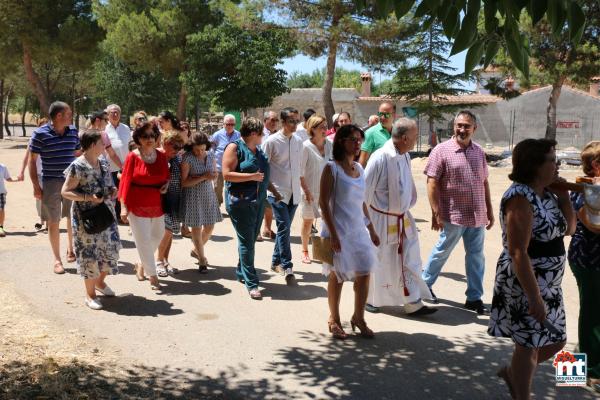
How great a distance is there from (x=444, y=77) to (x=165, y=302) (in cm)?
2947

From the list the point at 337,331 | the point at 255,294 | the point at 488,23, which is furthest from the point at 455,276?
the point at 488,23

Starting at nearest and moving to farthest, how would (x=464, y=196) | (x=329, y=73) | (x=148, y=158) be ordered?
(x=464, y=196)
(x=148, y=158)
(x=329, y=73)

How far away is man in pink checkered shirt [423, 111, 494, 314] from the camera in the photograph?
19.6ft

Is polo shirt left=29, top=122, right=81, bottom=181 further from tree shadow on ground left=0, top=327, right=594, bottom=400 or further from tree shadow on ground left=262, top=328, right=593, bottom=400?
tree shadow on ground left=262, top=328, right=593, bottom=400

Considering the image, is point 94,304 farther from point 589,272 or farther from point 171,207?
point 589,272

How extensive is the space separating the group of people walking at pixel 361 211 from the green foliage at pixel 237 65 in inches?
997

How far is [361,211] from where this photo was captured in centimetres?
524

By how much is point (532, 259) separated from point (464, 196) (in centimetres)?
229

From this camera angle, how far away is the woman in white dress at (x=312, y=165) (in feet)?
24.9

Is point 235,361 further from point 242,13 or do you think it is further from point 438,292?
point 242,13

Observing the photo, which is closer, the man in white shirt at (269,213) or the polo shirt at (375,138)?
the polo shirt at (375,138)

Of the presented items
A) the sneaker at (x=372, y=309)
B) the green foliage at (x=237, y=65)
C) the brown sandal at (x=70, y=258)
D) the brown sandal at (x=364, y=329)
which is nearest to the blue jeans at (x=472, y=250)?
the sneaker at (x=372, y=309)

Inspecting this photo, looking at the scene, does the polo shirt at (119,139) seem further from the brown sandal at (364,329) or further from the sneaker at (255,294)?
the brown sandal at (364,329)

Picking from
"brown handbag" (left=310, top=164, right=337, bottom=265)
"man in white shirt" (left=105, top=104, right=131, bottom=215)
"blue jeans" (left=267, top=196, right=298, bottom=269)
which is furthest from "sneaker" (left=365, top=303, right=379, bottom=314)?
"man in white shirt" (left=105, top=104, right=131, bottom=215)
